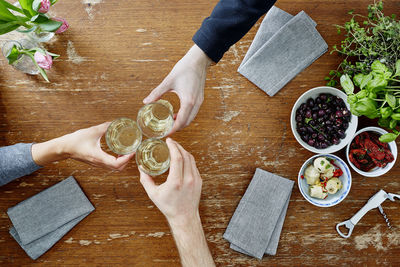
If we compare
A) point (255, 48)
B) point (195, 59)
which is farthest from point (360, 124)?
point (195, 59)

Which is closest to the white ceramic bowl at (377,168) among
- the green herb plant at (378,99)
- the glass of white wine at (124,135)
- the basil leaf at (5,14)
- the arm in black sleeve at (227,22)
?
the green herb plant at (378,99)

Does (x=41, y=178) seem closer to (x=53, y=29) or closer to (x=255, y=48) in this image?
(x=53, y=29)

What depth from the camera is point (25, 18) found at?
0.94m

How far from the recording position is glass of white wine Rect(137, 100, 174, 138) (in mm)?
935

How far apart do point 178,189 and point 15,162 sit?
2.10ft

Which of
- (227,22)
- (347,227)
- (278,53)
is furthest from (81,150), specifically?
(347,227)

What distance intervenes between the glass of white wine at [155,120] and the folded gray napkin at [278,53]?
0.38 meters

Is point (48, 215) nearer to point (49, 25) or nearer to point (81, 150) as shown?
point (81, 150)

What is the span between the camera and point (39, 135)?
3.66 ft

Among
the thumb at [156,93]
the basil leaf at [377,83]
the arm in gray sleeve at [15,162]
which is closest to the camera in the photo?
the basil leaf at [377,83]

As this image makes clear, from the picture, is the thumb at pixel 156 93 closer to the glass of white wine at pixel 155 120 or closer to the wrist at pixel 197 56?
the glass of white wine at pixel 155 120

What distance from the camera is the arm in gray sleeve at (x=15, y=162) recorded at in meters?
1.02

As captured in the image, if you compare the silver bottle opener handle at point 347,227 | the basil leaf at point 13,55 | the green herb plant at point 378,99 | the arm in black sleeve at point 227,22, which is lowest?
the silver bottle opener handle at point 347,227

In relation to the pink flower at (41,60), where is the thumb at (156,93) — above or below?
below
